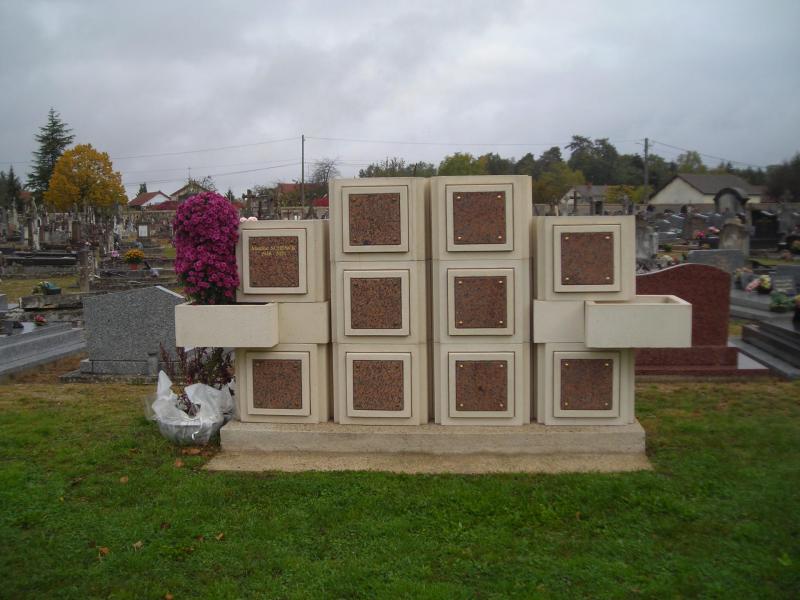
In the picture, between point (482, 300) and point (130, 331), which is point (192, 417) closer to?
point (482, 300)

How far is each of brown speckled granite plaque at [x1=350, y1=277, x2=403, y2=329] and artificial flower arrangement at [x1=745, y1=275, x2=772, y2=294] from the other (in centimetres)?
1039

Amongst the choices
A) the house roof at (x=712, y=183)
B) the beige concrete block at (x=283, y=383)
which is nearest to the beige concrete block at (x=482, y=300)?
the beige concrete block at (x=283, y=383)

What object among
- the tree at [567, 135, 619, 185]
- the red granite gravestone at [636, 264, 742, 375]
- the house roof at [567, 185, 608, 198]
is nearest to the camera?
the red granite gravestone at [636, 264, 742, 375]

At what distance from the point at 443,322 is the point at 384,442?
1.09 metres

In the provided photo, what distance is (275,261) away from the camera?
240 inches

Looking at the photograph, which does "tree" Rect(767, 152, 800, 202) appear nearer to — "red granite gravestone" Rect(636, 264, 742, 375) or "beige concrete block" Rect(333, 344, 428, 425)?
"red granite gravestone" Rect(636, 264, 742, 375)

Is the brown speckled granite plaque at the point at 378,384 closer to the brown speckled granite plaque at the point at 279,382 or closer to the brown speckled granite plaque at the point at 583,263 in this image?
the brown speckled granite plaque at the point at 279,382

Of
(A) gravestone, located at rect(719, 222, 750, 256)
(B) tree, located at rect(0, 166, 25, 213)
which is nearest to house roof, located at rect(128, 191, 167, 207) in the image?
(B) tree, located at rect(0, 166, 25, 213)

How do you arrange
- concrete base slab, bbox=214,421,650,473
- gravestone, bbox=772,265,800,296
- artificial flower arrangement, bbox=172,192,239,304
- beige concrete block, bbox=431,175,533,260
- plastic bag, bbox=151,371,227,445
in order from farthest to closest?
gravestone, bbox=772,265,800,296 < plastic bag, bbox=151,371,227,445 < artificial flower arrangement, bbox=172,192,239,304 < beige concrete block, bbox=431,175,533,260 < concrete base slab, bbox=214,421,650,473

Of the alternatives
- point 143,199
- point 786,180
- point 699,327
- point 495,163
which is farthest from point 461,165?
point 143,199

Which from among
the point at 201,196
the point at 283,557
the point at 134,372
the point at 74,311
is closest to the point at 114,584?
the point at 283,557

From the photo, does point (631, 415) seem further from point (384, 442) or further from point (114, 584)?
point (114, 584)

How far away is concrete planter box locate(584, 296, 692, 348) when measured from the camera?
547cm

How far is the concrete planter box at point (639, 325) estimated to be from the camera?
17.9ft
